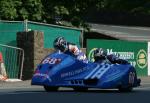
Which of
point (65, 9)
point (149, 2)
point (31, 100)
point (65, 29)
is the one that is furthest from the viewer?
point (149, 2)

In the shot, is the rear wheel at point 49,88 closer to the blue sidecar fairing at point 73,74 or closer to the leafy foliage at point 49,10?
the blue sidecar fairing at point 73,74

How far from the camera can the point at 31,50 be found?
28.6m

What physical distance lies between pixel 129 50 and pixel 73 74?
13065 millimetres

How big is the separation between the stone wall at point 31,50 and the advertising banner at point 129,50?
7.63ft

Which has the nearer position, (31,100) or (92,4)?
(31,100)

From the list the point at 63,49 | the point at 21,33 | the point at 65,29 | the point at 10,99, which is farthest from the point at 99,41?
the point at 10,99

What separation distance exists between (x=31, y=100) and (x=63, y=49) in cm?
425

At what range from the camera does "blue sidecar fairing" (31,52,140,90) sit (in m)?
18.9

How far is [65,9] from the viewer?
1407 inches

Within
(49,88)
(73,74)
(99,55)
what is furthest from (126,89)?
(49,88)

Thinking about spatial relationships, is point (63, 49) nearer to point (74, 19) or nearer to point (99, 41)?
point (99, 41)

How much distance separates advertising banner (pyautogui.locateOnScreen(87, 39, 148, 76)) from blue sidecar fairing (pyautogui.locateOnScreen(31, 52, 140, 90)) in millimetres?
10585

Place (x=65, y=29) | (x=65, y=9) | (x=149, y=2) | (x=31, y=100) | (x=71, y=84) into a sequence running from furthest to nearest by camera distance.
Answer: (x=149, y=2), (x=65, y=9), (x=65, y=29), (x=71, y=84), (x=31, y=100)

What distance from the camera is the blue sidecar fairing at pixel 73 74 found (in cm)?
1892
